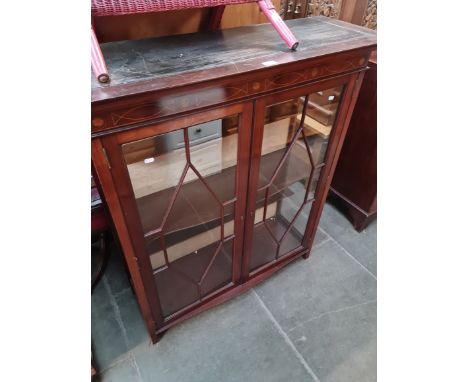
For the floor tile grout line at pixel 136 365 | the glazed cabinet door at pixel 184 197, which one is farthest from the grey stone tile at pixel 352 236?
the floor tile grout line at pixel 136 365

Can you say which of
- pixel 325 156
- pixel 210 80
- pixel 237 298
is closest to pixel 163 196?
pixel 210 80

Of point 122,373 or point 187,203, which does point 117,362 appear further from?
point 187,203

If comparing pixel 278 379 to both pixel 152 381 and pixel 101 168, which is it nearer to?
pixel 152 381

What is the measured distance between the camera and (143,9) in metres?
0.66

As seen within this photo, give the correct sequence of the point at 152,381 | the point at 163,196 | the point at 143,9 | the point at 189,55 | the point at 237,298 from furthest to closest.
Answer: the point at 237,298 → the point at 152,381 → the point at 163,196 → the point at 189,55 → the point at 143,9

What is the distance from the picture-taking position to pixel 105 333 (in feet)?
4.25

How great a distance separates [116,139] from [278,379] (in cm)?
110

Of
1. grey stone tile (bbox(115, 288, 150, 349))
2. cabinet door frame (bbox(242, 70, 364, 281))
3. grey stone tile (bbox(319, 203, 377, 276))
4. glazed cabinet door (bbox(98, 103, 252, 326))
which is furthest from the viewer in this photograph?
grey stone tile (bbox(319, 203, 377, 276))

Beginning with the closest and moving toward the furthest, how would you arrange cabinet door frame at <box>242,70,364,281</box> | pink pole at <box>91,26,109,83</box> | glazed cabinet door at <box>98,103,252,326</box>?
pink pole at <box>91,26,109,83</box>, glazed cabinet door at <box>98,103,252,326</box>, cabinet door frame at <box>242,70,364,281</box>

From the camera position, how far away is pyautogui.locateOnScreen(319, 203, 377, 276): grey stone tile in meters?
1.66

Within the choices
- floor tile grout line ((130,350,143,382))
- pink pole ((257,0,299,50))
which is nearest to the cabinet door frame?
pink pole ((257,0,299,50))

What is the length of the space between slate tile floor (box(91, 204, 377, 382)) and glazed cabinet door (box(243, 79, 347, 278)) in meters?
0.19

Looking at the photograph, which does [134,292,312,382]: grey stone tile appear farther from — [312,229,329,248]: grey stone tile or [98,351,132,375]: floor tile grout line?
[312,229,329,248]: grey stone tile

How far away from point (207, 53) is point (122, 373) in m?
1.21
